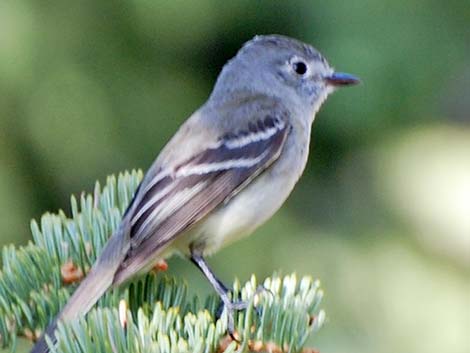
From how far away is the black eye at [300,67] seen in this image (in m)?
5.34

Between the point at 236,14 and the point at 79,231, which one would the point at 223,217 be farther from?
the point at 236,14

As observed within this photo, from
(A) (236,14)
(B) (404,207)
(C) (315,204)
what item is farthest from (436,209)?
(A) (236,14)

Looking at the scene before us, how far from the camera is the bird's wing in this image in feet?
13.4

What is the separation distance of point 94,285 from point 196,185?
936mm

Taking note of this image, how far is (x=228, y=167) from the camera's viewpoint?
457cm

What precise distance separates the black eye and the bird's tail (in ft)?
5.53

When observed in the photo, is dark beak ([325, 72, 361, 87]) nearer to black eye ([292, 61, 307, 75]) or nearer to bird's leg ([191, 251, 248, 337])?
black eye ([292, 61, 307, 75])

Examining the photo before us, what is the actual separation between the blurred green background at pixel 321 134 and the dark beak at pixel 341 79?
0.40 feet

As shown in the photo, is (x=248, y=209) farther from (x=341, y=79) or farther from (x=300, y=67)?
(x=300, y=67)

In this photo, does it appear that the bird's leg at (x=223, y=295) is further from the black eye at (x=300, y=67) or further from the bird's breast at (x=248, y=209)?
the black eye at (x=300, y=67)

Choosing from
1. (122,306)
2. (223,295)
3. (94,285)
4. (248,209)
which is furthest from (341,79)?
(122,306)

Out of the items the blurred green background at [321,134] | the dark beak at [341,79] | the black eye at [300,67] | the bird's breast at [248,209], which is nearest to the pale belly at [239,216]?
the bird's breast at [248,209]

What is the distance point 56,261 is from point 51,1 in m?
1.77

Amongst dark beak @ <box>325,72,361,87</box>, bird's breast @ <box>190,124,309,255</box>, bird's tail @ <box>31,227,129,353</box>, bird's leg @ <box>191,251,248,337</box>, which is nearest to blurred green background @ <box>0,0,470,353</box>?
dark beak @ <box>325,72,361,87</box>
